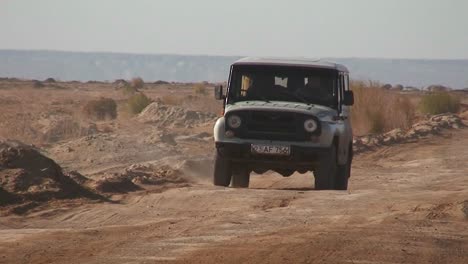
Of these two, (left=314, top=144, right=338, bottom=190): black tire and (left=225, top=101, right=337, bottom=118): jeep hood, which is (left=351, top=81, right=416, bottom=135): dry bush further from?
(left=225, top=101, right=337, bottom=118): jeep hood

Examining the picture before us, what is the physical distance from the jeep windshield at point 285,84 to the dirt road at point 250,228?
1.66 m

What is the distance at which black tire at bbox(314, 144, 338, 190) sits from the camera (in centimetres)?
1903

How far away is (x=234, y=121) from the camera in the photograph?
18953mm

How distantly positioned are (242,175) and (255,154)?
2019 mm

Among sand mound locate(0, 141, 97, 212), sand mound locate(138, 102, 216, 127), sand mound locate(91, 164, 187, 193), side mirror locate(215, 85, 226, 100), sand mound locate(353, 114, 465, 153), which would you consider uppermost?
side mirror locate(215, 85, 226, 100)

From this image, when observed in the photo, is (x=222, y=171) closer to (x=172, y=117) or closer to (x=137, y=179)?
(x=137, y=179)

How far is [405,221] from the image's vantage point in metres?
15.0

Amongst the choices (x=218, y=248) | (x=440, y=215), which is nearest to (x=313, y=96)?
(x=440, y=215)

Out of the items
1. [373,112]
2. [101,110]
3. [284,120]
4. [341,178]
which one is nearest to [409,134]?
[373,112]

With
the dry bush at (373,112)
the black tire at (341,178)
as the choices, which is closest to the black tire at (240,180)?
the black tire at (341,178)

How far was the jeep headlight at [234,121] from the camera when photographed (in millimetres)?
18922

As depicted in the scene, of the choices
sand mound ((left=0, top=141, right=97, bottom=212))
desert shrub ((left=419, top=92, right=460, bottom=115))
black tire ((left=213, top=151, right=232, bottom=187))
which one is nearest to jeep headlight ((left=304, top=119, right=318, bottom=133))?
black tire ((left=213, top=151, right=232, bottom=187))

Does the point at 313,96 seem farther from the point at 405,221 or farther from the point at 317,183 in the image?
the point at 405,221

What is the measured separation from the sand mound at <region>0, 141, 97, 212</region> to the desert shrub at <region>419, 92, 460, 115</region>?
125 feet
